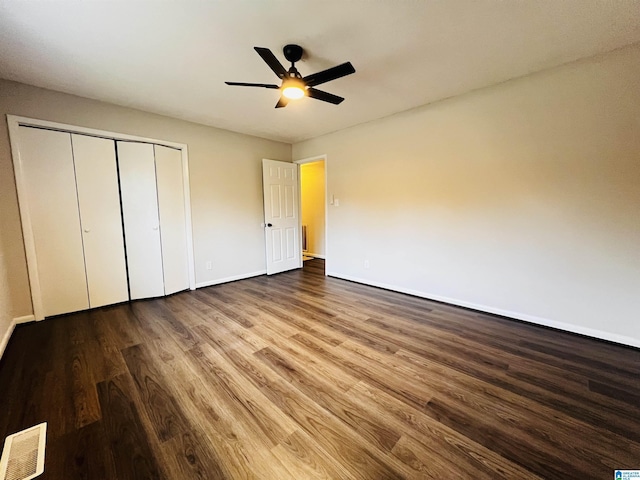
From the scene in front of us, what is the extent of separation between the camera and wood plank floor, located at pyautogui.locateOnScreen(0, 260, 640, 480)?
48.7 inches

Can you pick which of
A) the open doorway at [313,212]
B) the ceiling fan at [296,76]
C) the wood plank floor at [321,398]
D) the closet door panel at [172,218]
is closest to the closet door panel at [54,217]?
the wood plank floor at [321,398]

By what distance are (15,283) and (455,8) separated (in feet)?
15.2

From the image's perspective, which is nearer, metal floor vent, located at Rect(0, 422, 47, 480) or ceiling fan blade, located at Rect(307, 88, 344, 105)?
metal floor vent, located at Rect(0, 422, 47, 480)

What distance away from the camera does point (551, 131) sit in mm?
2414

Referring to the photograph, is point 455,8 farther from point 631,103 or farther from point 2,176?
point 2,176

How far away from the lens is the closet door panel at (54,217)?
2.69m

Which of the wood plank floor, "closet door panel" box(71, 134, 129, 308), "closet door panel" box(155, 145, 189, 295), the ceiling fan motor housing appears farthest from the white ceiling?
the wood plank floor

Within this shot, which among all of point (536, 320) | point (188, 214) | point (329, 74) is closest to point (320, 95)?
point (329, 74)

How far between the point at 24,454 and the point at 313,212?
5563 mm

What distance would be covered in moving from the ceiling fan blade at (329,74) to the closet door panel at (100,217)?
2708 mm

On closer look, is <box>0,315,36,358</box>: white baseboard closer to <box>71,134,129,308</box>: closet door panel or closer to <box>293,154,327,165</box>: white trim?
<box>71,134,129,308</box>: closet door panel

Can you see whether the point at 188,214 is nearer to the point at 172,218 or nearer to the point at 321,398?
the point at 172,218

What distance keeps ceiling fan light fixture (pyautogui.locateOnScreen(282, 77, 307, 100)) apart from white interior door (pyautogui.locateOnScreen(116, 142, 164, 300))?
2382mm

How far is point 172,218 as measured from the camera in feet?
12.0
